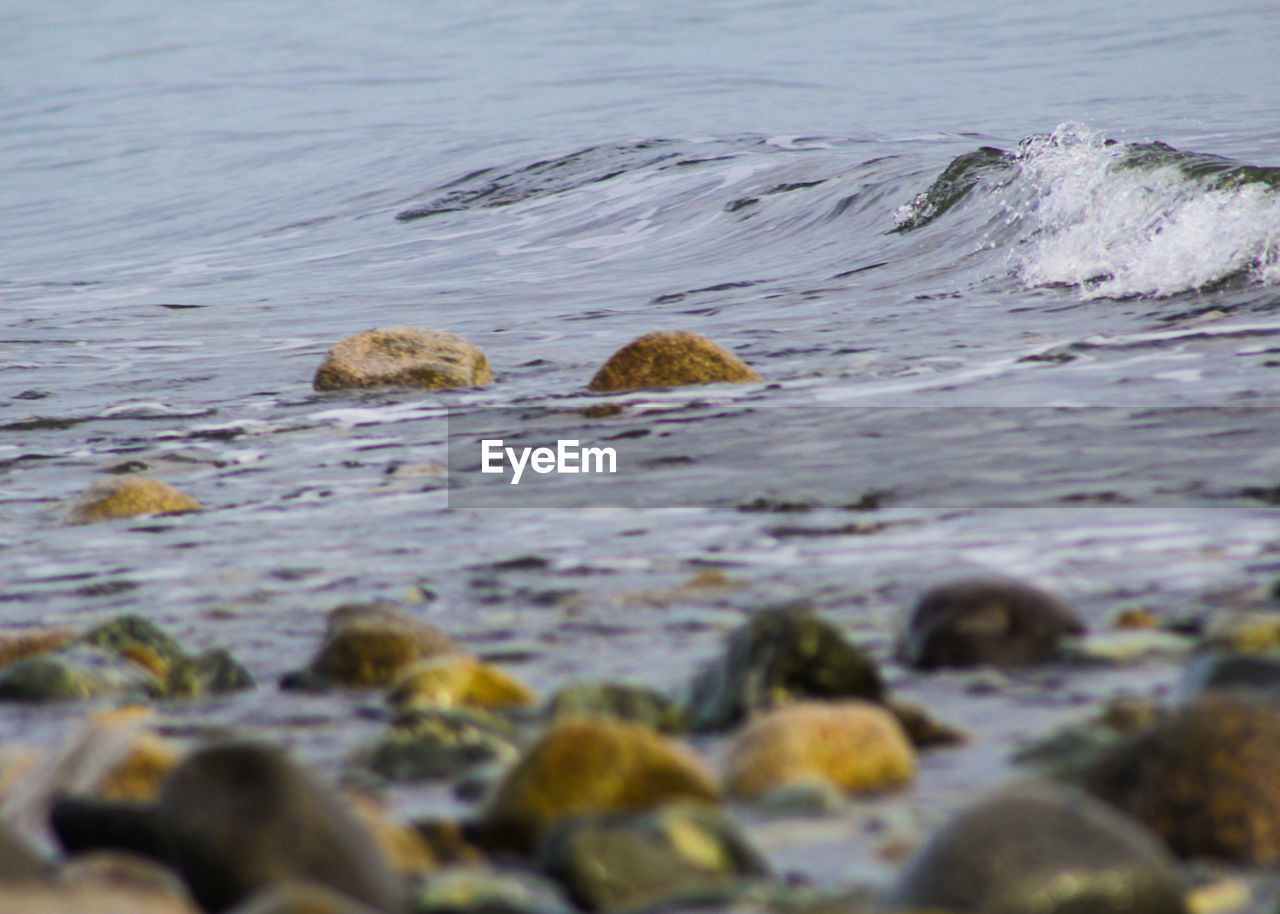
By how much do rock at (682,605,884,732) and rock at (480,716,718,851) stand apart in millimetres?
366

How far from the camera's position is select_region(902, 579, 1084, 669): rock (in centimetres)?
227

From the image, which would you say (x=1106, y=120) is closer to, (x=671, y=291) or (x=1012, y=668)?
(x=671, y=291)

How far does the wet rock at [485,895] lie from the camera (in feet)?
4.58

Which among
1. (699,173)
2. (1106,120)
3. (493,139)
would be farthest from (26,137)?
(1106,120)

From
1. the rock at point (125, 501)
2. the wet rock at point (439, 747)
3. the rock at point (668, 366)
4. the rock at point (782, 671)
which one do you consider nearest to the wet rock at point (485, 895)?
the wet rock at point (439, 747)

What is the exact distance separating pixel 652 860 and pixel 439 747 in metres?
0.56

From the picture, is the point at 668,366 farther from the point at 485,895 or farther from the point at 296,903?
the point at 296,903

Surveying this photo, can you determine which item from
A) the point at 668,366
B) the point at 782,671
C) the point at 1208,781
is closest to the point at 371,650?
the point at 782,671

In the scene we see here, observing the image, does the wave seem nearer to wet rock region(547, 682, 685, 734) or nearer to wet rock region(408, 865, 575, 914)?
wet rock region(547, 682, 685, 734)

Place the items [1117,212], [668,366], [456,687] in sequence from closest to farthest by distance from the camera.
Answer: [456,687] < [668,366] < [1117,212]

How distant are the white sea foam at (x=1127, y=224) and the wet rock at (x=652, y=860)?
6584 millimetres

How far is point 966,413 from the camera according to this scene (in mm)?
4934

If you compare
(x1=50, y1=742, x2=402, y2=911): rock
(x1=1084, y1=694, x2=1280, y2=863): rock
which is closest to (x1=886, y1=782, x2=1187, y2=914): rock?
(x1=1084, y1=694, x2=1280, y2=863): rock

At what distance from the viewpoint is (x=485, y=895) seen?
1.42 meters
